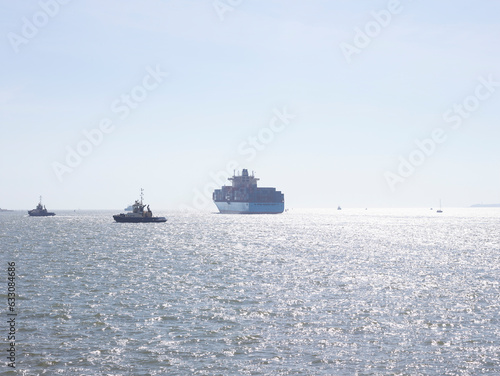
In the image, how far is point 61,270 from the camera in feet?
151

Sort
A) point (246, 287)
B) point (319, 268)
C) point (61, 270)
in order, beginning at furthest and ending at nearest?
1. point (319, 268)
2. point (61, 270)
3. point (246, 287)

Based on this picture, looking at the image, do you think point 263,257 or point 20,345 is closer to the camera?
point 20,345

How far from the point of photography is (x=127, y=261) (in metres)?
55.0

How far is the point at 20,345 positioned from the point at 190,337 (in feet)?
23.3

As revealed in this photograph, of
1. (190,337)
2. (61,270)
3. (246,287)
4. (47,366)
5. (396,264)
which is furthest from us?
(396,264)

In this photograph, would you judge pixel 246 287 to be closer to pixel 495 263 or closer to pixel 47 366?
pixel 47 366

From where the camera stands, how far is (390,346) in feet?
67.8

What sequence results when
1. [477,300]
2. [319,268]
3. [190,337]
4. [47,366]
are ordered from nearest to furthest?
[47,366] → [190,337] → [477,300] → [319,268]

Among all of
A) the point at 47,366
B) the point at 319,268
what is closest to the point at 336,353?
the point at 47,366

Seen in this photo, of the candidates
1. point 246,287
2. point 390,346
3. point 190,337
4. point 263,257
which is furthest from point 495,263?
point 190,337

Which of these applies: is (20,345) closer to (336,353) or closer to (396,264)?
(336,353)

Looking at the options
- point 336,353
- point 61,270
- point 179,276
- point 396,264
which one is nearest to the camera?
point 336,353

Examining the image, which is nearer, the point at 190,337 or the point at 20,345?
the point at 20,345

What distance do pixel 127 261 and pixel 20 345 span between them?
34.8 meters
